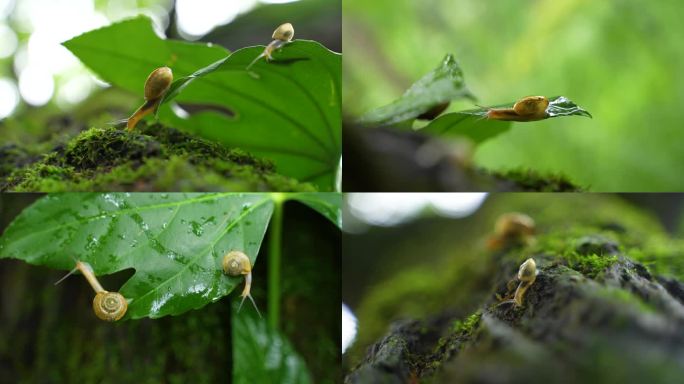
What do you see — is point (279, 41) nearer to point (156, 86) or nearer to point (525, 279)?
point (156, 86)

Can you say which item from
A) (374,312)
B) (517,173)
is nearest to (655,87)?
(517,173)

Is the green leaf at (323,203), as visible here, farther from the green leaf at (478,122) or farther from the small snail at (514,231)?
the small snail at (514,231)

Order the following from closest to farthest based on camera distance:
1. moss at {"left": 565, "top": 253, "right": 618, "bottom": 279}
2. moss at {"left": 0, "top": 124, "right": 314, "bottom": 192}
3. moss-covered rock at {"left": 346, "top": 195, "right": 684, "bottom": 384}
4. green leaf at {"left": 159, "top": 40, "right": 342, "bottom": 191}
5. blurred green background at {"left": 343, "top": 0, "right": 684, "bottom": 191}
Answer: moss-covered rock at {"left": 346, "top": 195, "right": 684, "bottom": 384} < moss at {"left": 565, "top": 253, "right": 618, "bottom": 279} < moss at {"left": 0, "top": 124, "right": 314, "bottom": 192} < green leaf at {"left": 159, "top": 40, "right": 342, "bottom": 191} < blurred green background at {"left": 343, "top": 0, "right": 684, "bottom": 191}

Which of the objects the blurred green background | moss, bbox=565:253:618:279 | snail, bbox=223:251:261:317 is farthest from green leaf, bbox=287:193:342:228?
the blurred green background

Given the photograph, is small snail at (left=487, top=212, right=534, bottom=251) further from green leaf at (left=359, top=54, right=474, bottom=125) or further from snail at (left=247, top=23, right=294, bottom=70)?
snail at (left=247, top=23, right=294, bottom=70)

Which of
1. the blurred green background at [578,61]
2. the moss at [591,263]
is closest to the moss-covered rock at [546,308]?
the moss at [591,263]

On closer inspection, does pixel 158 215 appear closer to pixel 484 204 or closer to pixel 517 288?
pixel 517 288

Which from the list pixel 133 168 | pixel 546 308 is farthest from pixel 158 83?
pixel 546 308

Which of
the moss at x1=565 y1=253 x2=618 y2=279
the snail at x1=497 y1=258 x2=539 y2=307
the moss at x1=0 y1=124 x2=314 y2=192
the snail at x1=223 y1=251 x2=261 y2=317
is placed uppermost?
the moss at x1=0 y1=124 x2=314 y2=192
